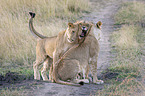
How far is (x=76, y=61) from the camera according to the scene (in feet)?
15.5

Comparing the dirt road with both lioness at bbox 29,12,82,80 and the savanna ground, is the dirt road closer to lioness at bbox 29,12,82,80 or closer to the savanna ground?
the savanna ground

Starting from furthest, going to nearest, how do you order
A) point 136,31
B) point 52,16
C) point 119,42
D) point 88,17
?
point 88,17 < point 52,16 < point 136,31 < point 119,42

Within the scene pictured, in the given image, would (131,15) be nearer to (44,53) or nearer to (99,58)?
(99,58)

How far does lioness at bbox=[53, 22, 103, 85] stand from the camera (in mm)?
4668

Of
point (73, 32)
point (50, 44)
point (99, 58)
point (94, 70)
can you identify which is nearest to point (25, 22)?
point (99, 58)

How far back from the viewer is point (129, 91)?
4598mm

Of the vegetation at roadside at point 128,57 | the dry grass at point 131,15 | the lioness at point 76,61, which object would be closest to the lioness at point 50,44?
the lioness at point 76,61

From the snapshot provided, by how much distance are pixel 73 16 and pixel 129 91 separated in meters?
7.71

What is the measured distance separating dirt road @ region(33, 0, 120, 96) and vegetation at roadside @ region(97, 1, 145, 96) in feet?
0.76

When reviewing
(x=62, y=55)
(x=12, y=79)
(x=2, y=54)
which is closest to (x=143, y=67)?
(x=62, y=55)

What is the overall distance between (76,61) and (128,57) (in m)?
2.79

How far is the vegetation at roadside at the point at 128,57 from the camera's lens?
15.3 ft

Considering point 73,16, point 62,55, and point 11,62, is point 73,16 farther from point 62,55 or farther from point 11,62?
Result: point 62,55

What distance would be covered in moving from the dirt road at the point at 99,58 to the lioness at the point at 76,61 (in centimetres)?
25
